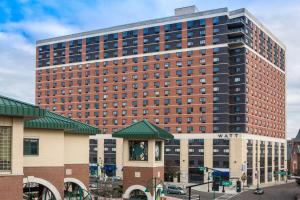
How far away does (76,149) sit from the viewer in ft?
122

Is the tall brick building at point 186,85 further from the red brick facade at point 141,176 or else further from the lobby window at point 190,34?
the red brick facade at point 141,176

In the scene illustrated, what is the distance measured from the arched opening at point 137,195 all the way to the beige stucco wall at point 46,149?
11819 millimetres

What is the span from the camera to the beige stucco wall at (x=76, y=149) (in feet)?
120

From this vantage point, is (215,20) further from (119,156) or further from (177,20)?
(119,156)

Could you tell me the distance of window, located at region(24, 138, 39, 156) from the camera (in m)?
30.1

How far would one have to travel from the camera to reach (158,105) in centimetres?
12181

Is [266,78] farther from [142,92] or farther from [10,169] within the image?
[10,169]

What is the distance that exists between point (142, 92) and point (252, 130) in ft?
107

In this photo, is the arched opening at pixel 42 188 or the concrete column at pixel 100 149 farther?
the concrete column at pixel 100 149

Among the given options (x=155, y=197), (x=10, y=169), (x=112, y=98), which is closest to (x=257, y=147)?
(x=112, y=98)

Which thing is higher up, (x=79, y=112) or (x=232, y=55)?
(x=232, y=55)

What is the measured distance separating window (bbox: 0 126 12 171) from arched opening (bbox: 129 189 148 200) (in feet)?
68.8

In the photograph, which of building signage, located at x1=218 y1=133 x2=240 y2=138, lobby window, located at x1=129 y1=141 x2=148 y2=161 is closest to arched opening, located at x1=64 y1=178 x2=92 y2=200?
lobby window, located at x1=129 y1=141 x2=148 y2=161

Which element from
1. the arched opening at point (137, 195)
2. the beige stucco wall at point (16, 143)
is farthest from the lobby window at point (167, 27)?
the beige stucco wall at point (16, 143)
